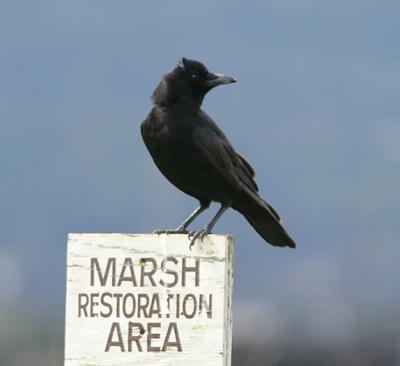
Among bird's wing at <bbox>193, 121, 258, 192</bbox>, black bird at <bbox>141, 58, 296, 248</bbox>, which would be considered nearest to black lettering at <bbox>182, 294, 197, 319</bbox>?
black bird at <bbox>141, 58, 296, 248</bbox>

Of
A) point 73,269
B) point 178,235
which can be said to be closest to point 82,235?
point 73,269

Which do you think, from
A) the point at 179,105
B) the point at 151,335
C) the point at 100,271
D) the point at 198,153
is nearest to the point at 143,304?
the point at 151,335

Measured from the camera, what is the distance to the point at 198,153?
18.6 ft

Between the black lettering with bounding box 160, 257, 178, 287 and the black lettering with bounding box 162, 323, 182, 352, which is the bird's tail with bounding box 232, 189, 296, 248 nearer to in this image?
the black lettering with bounding box 160, 257, 178, 287

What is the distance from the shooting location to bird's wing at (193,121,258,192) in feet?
18.6

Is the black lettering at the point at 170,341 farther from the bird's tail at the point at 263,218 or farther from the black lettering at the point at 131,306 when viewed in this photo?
the bird's tail at the point at 263,218

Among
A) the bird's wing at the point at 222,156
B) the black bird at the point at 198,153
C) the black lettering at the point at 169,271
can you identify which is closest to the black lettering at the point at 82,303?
the black lettering at the point at 169,271

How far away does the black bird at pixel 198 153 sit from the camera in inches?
223

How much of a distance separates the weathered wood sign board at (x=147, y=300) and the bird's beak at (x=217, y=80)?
5.51 feet

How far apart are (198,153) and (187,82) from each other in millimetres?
526

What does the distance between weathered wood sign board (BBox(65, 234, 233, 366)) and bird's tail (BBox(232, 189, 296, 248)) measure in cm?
122

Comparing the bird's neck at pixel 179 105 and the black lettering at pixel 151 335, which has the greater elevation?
the bird's neck at pixel 179 105

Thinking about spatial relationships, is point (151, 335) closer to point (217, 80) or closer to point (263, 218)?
point (263, 218)

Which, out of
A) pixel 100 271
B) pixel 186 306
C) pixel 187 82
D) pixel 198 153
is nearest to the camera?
pixel 186 306
